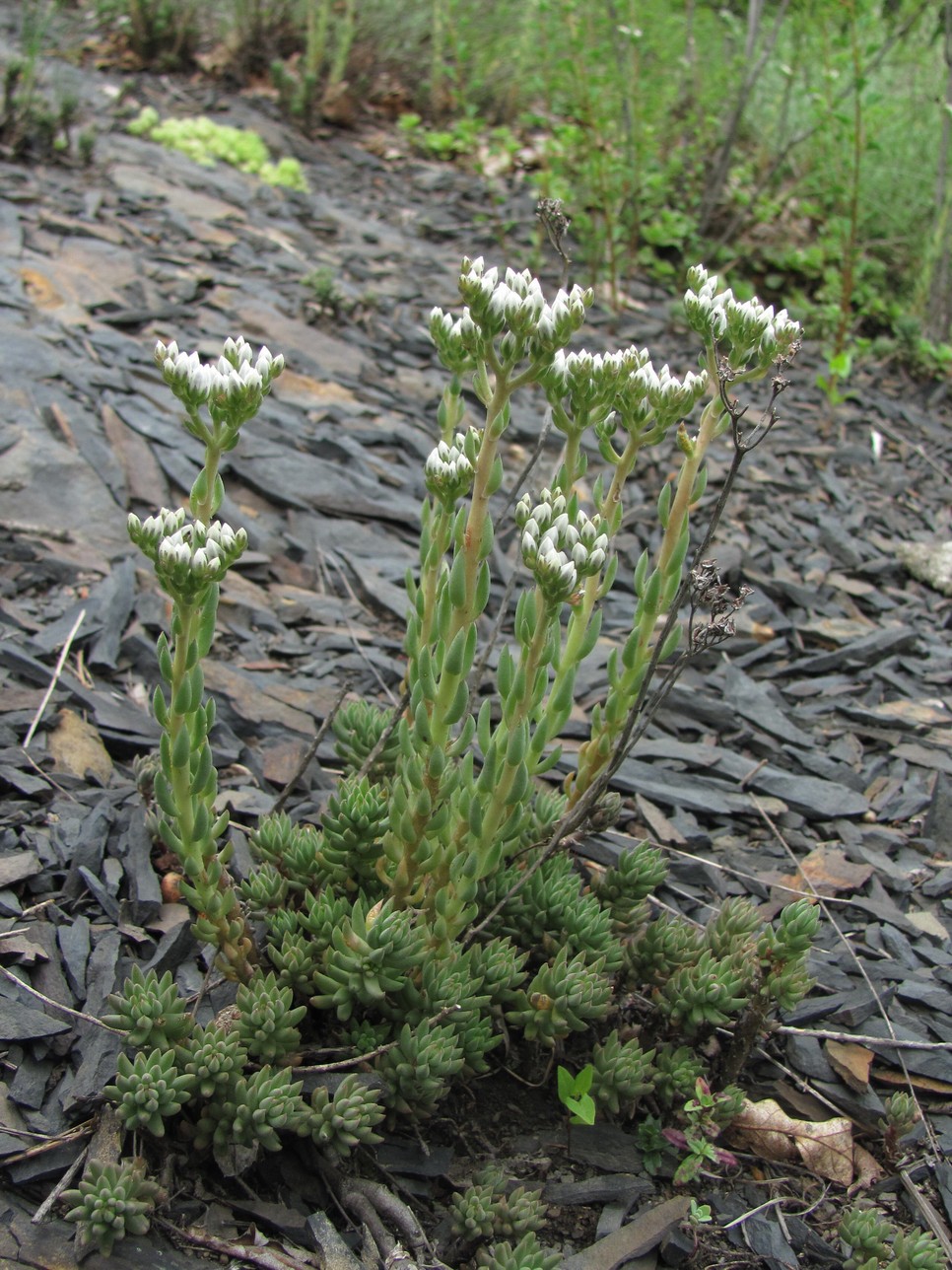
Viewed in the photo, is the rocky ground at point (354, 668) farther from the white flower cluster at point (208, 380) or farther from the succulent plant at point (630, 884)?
the white flower cluster at point (208, 380)

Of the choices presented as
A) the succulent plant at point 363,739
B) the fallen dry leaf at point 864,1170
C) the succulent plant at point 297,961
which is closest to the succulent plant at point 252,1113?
the succulent plant at point 297,961

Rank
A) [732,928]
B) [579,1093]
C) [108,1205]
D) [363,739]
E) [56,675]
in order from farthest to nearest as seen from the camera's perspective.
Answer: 1. [56,675]
2. [363,739]
3. [732,928]
4. [579,1093]
5. [108,1205]

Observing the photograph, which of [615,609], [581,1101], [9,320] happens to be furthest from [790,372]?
[581,1101]

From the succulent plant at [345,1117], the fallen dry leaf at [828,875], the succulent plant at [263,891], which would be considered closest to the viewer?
the succulent plant at [345,1117]

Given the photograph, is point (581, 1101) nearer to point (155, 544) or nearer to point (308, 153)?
point (155, 544)

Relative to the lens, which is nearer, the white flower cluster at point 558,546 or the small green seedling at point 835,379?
the white flower cluster at point 558,546

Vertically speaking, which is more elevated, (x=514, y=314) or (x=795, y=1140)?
(x=514, y=314)

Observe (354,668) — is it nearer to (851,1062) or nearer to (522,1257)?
(851,1062)

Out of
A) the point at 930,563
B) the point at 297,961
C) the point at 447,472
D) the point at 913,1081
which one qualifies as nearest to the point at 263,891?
the point at 297,961
